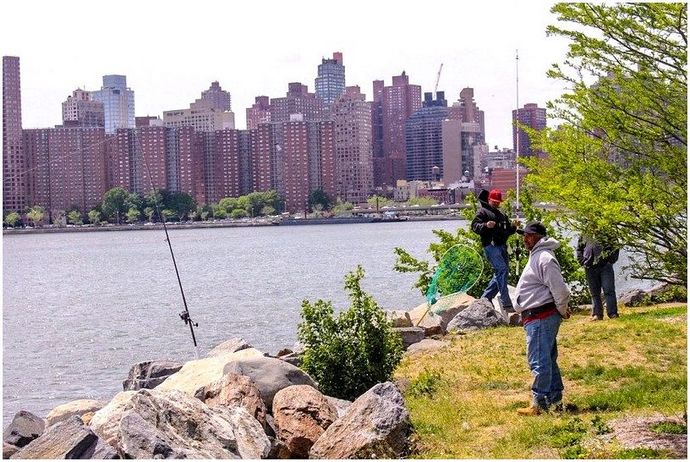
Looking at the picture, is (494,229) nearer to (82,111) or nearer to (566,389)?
(566,389)

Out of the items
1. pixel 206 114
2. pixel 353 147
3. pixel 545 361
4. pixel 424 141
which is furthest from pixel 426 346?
pixel 353 147

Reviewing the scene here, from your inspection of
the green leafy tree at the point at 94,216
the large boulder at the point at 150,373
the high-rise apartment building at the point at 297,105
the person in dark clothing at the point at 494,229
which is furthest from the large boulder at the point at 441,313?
the high-rise apartment building at the point at 297,105

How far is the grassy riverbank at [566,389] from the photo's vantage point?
7625 millimetres

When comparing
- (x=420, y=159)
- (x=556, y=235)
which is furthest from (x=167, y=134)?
(x=556, y=235)

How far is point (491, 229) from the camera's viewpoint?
1416 cm

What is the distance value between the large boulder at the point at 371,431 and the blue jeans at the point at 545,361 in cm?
134

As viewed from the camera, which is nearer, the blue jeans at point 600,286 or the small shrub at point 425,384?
the small shrub at point 425,384

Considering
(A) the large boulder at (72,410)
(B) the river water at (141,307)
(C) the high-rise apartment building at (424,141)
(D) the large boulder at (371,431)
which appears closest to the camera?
(D) the large boulder at (371,431)

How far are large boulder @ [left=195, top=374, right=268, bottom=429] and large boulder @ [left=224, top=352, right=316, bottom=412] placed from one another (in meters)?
0.21

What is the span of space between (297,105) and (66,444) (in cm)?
16243

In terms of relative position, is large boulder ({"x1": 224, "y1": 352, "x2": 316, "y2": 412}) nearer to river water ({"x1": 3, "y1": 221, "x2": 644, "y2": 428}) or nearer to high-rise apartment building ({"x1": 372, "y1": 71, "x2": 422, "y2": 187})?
river water ({"x1": 3, "y1": 221, "x2": 644, "y2": 428})

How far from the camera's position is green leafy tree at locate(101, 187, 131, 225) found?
10625 cm

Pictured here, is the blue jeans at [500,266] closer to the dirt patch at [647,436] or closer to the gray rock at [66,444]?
the dirt patch at [647,436]

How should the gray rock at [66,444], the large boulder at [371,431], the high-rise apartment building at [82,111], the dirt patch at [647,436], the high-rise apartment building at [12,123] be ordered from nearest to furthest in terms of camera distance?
the dirt patch at [647,436] → the gray rock at [66,444] → the large boulder at [371,431] → the high-rise apartment building at [12,123] → the high-rise apartment building at [82,111]
